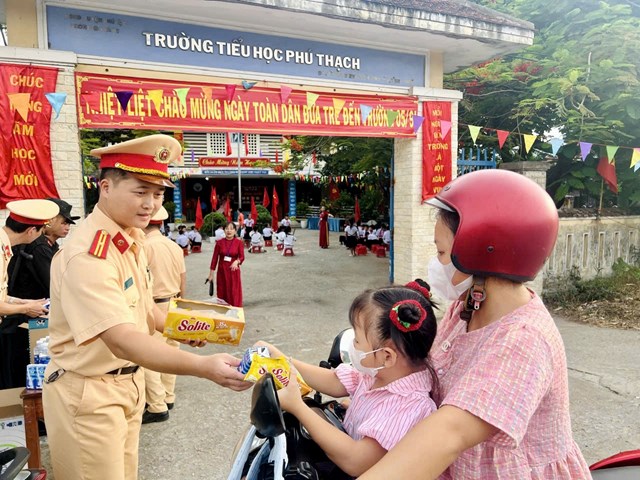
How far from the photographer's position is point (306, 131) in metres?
6.09

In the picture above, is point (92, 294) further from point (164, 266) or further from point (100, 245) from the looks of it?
point (164, 266)

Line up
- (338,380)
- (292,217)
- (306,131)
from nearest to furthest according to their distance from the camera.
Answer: (338,380) → (306,131) → (292,217)

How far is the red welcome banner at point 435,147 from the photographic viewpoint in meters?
6.91

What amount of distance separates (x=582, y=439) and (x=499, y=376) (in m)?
3.07

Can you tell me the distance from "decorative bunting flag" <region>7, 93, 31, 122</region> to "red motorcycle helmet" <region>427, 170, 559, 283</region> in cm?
474

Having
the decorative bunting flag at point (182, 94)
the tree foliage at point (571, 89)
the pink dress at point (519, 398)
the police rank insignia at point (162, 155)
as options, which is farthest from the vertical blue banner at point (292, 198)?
the pink dress at point (519, 398)

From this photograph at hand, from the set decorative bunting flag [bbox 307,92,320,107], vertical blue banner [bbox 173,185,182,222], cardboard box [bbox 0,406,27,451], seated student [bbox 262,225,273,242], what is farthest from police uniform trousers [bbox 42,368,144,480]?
vertical blue banner [bbox 173,185,182,222]

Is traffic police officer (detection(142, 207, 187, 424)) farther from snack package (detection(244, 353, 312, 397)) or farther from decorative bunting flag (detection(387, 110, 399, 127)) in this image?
decorative bunting flag (detection(387, 110, 399, 127))

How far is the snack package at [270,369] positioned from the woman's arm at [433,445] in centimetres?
42

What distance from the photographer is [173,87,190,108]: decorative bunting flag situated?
5203mm

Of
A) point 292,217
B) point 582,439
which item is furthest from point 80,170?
point 292,217

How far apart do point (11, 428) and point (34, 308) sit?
0.75 meters

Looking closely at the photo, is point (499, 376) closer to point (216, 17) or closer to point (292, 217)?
point (216, 17)

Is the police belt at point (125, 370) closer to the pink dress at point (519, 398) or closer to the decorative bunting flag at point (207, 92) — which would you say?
the pink dress at point (519, 398)
